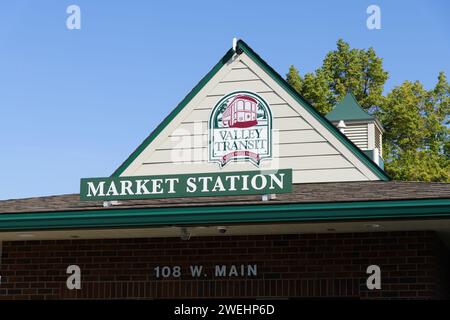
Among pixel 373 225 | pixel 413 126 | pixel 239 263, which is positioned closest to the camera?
pixel 373 225

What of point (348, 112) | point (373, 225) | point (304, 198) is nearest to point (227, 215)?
point (304, 198)

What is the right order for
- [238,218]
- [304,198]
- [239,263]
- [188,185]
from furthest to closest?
[239,263], [188,185], [304,198], [238,218]

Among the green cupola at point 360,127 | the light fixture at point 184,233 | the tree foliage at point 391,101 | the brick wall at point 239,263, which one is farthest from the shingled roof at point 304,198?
the tree foliage at point 391,101

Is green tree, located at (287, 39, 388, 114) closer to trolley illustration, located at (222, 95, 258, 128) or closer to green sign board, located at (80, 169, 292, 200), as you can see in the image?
trolley illustration, located at (222, 95, 258, 128)

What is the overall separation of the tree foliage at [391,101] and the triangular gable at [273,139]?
22.0m

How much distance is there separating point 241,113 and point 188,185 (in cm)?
333

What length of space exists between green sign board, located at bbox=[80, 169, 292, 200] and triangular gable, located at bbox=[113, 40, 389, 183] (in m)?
2.71

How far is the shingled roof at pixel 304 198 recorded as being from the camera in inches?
487

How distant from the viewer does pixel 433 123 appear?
1604 inches

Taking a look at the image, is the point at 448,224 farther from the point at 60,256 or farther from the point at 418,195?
the point at 60,256

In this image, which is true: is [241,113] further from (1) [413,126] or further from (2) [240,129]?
(1) [413,126]

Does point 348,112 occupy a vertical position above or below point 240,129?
above

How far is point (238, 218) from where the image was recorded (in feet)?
40.4

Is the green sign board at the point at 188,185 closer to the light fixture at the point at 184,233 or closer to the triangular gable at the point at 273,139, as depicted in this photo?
the light fixture at the point at 184,233
